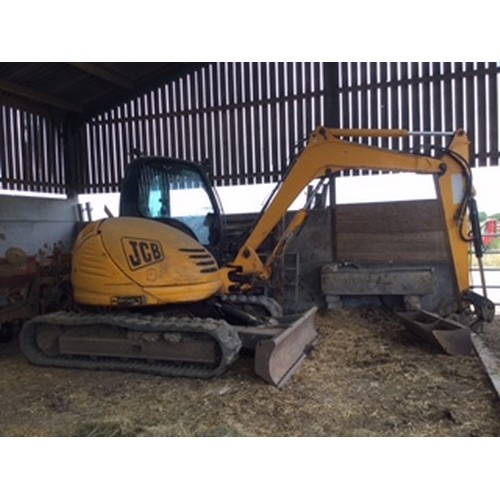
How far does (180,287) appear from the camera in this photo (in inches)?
181

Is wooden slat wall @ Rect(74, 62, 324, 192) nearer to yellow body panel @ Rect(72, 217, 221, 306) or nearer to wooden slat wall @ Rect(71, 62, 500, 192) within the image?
wooden slat wall @ Rect(71, 62, 500, 192)

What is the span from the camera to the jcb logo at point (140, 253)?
454 centimetres

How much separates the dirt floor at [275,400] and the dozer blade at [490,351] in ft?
0.25

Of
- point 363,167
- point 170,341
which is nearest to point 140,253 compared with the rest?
point 170,341

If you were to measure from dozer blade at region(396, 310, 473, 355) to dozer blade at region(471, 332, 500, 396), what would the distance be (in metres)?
0.16

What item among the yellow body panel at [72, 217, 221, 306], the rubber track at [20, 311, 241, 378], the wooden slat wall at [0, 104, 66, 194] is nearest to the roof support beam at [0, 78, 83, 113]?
the wooden slat wall at [0, 104, 66, 194]

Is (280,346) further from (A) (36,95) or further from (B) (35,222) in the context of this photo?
(A) (36,95)

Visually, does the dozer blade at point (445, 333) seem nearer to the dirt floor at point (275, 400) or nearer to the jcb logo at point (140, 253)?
the dirt floor at point (275, 400)

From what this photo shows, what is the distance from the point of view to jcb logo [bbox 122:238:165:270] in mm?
4543

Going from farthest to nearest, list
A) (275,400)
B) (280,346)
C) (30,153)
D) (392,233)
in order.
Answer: (30,153) < (392,233) < (280,346) < (275,400)

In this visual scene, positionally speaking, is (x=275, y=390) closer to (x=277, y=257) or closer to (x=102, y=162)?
(x=277, y=257)

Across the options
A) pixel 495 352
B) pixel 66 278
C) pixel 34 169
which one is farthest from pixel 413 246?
pixel 34 169

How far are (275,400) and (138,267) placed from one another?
1789 mm

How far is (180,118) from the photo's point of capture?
32.4ft
